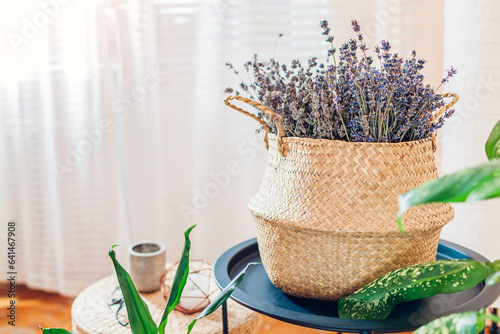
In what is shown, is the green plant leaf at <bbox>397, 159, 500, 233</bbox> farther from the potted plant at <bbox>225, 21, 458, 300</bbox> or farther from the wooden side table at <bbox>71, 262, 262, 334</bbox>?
the wooden side table at <bbox>71, 262, 262, 334</bbox>

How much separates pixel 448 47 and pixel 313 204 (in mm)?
691

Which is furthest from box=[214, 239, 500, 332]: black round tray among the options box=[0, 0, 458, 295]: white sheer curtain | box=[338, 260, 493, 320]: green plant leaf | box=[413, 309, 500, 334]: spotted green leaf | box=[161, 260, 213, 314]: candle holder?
box=[0, 0, 458, 295]: white sheer curtain

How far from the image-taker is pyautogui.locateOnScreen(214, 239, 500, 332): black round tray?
67cm

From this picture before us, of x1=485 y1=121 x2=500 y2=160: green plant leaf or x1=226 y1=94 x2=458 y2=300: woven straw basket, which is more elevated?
x1=485 y1=121 x2=500 y2=160: green plant leaf

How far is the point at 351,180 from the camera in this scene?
72 cm

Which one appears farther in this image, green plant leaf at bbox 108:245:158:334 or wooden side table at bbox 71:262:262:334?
wooden side table at bbox 71:262:262:334

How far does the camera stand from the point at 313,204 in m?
0.73

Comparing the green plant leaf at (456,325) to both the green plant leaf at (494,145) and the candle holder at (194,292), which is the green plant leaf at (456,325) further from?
the candle holder at (194,292)

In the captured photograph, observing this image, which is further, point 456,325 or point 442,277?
point 442,277

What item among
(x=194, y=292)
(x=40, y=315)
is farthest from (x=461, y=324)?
(x=40, y=315)

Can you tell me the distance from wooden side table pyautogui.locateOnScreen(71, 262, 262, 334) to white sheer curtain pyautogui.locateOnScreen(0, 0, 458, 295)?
50 cm

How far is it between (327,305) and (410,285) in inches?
6.3

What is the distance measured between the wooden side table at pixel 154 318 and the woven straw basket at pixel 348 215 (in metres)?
0.35

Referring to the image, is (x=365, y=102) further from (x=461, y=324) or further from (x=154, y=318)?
(x=154, y=318)
